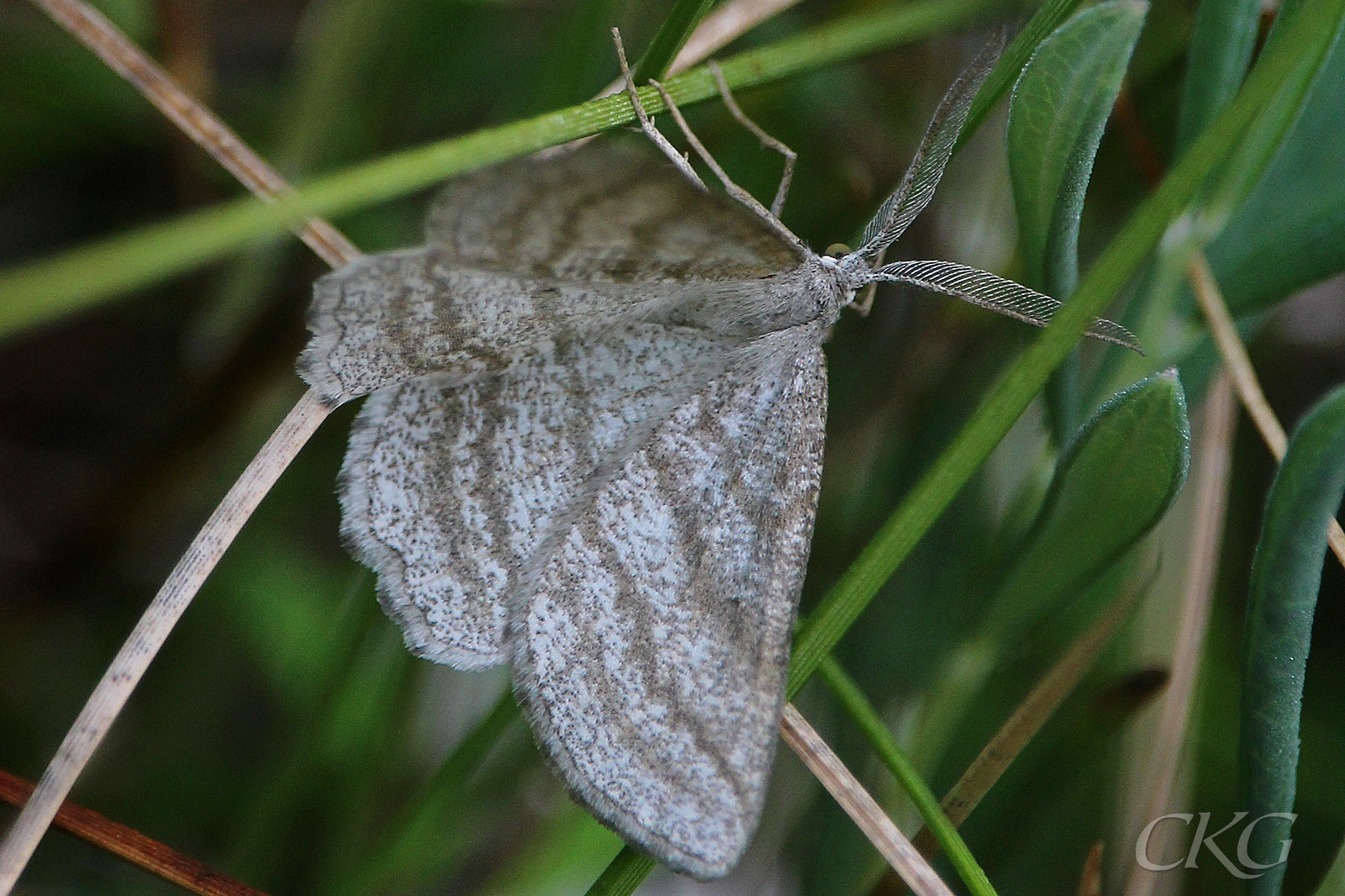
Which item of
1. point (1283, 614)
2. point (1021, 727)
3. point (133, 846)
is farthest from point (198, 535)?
point (1283, 614)

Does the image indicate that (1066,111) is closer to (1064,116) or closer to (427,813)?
(1064,116)

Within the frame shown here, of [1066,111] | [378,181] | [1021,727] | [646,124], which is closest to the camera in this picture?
[378,181]

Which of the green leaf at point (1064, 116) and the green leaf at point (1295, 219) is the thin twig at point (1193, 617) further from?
the green leaf at point (1064, 116)

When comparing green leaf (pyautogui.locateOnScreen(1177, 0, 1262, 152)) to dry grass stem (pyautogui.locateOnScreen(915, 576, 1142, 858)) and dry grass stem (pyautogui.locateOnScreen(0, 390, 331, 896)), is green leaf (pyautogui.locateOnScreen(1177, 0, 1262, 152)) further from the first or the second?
dry grass stem (pyautogui.locateOnScreen(0, 390, 331, 896))

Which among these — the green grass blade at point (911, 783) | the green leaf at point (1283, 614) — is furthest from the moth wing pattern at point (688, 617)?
the green leaf at point (1283, 614)

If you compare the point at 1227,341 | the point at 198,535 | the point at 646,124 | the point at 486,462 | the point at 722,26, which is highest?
the point at 722,26

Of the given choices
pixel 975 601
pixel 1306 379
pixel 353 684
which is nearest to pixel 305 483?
pixel 353 684

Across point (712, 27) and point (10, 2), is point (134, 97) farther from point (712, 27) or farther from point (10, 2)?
point (712, 27)
